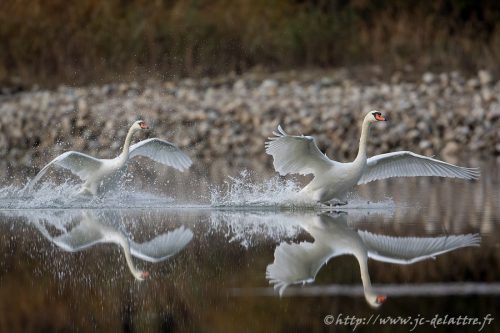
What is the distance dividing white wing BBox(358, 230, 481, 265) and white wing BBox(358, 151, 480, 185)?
2.85 m

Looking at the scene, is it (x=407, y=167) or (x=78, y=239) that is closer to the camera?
(x=78, y=239)

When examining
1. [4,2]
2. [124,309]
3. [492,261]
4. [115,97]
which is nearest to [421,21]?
[115,97]

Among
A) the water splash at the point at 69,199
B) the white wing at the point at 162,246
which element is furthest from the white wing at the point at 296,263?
the water splash at the point at 69,199

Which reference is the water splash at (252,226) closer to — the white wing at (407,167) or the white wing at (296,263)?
the white wing at (296,263)

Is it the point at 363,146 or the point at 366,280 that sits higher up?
the point at 363,146

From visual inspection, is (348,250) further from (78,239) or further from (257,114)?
(257,114)

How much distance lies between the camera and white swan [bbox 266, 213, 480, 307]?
966cm

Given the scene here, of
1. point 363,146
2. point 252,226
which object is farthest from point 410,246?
point 363,146

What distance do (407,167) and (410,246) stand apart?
4148 mm

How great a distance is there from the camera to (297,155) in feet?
46.7

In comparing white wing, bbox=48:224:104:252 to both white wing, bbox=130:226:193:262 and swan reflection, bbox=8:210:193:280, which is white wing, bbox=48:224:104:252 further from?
white wing, bbox=130:226:193:262

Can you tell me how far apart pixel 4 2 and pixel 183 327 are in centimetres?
2397

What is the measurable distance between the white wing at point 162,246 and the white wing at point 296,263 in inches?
38.4

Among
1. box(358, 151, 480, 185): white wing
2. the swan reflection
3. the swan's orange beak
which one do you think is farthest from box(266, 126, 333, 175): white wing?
the swan's orange beak
